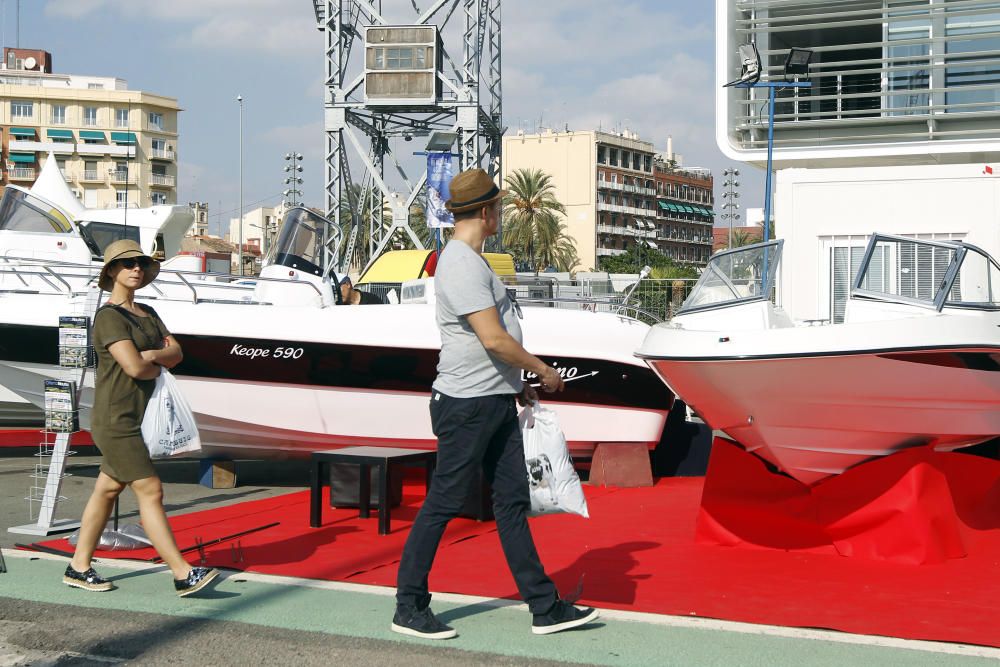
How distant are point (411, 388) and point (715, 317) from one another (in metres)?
3.05

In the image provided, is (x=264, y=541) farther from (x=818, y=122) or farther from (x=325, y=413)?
(x=818, y=122)

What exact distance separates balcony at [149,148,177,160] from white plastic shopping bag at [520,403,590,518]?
10929 centimetres

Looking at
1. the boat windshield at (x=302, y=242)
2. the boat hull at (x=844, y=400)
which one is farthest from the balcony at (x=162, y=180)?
the boat hull at (x=844, y=400)

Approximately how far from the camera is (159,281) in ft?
29.7

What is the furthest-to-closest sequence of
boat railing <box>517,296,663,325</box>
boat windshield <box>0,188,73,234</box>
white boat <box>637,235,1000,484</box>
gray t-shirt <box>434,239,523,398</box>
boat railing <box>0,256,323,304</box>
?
boat windshield <box>0,188,73,234</box>, boat railing <box>517,296,663,325</box>, boat railing <box>0,256,323,304</box>, white boat <box>637,235,1000,484</box>, gray t-shirt <box>434,239,523,398</box>

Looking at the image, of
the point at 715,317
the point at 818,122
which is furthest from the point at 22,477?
the point at 818,122

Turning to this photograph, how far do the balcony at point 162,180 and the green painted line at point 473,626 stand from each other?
108064 mm

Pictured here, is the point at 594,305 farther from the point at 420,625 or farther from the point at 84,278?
the point at 420,625

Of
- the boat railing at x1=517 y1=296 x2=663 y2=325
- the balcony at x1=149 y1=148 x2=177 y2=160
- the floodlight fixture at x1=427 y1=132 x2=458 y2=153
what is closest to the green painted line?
the boat railing at x1=517 y1=296 x2=663 y2=325

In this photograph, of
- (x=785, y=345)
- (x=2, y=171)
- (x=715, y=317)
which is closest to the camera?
(x=785, y=345)

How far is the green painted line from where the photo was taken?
403 centimetres

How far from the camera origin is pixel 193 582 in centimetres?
479

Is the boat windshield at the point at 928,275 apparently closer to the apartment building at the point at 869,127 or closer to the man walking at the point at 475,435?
the man walking at the point at 475,435

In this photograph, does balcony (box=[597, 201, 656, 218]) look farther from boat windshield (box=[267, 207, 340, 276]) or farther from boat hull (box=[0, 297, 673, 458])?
boat hull (box=[0, 297, 673, 458])
